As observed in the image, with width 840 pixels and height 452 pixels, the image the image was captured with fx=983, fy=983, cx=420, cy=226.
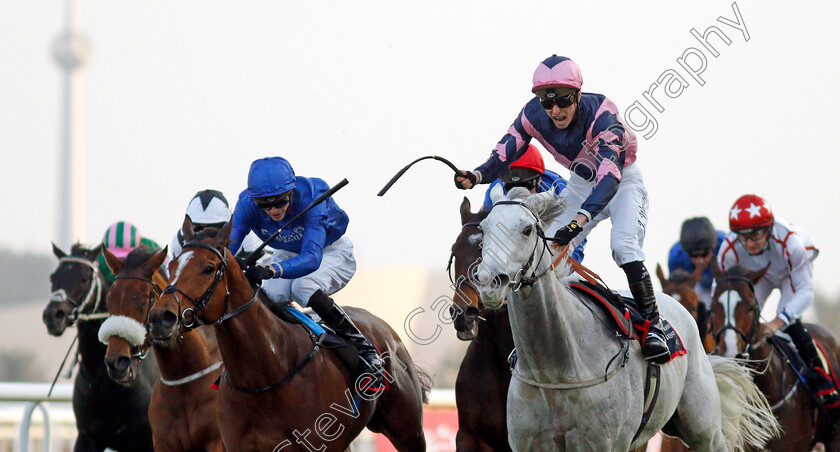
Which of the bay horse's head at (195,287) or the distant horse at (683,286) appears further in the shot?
the distant horse at (683,286)

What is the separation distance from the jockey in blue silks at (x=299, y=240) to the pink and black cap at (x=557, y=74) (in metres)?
1.47

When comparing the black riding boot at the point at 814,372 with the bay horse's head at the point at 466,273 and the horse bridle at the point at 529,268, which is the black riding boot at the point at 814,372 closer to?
the bay horse's head at the point at 466,273

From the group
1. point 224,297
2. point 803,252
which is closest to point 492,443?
point 224,297

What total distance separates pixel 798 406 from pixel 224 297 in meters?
4.59

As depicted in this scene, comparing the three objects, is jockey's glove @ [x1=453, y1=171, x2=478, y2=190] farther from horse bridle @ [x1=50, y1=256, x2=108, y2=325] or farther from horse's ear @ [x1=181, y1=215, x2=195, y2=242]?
horse bridle @ [x1=50, y1=256, x2=108, y2=325]

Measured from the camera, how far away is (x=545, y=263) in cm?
416

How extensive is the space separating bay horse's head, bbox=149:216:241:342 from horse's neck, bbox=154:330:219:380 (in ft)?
3.52

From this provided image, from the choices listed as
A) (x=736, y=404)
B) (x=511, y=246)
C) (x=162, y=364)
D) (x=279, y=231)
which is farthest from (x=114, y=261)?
→ (x=736, y=404)

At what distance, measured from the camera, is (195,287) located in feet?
14.8

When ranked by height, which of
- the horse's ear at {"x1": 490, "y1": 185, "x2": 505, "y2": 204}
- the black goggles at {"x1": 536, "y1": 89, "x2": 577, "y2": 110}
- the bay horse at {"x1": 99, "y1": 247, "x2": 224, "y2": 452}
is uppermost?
the black goggles at {"x1": 536, "y1": 89, "x2": 577, "y2": 110}

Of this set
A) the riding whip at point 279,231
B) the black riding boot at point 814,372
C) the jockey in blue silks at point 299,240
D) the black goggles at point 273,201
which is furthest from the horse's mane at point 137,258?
the black riding boot at point 814,372

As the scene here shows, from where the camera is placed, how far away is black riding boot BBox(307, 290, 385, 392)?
5.53 meters

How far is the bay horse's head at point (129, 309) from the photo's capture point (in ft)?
18.0

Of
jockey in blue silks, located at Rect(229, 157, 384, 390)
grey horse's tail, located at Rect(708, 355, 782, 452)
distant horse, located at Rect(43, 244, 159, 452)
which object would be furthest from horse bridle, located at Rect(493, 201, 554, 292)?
distant horse, located at Rect(43, 244, 159, 452)
